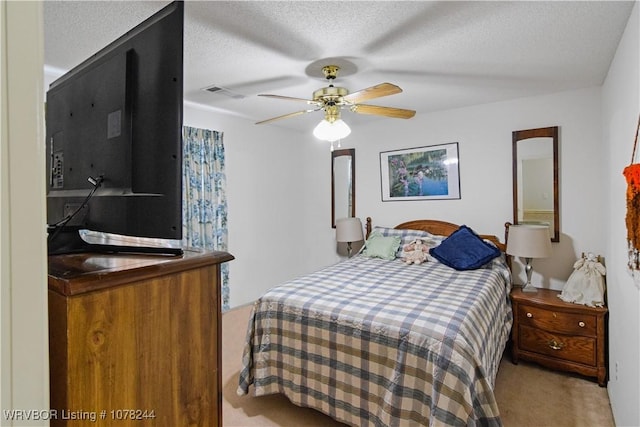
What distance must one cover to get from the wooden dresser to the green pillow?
9.69 ft

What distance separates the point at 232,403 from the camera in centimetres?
231

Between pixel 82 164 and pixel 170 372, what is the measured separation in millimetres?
639

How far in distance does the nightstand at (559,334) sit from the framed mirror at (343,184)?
7.44ft

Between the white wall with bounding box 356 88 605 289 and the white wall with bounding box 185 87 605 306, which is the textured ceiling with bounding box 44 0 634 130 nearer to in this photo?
the white wall with bounding box 356 88 605 289

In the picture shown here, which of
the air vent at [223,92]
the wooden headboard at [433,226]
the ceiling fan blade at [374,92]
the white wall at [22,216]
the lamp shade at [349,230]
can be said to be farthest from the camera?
the lamp shade at [349,230]

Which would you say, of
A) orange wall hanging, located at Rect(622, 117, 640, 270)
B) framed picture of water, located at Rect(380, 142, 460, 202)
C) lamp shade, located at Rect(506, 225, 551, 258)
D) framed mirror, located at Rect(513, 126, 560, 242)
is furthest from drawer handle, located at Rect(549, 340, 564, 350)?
framed picture of water, located at Rect(380, 142, 460, 202)

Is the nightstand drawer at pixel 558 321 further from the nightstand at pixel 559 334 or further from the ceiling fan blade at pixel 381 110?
the ceiling fan blade at pixel 381 110

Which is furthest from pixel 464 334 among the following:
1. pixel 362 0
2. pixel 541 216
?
pixel 541 216

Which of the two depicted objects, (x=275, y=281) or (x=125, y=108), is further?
(x=275, y=281)

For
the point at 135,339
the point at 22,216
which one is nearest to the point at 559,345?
the point at 135,339

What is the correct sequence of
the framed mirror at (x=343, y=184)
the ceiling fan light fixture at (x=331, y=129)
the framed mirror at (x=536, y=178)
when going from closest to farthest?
the ceiling fan light fixture at (x=331, y=129) < the framed mirror at (x=536, y=178) < the framed mirror at (x=343, y=184)

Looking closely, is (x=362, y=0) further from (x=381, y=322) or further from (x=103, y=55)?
(x=381, y=322)

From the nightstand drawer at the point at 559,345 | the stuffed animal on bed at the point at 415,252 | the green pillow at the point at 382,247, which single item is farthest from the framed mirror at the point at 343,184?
the nightstand drawer at the point at 559,345

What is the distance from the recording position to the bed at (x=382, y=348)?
1641 mm
